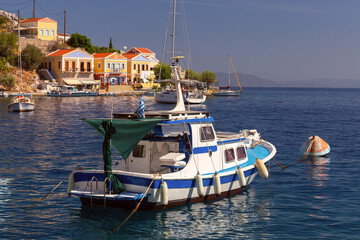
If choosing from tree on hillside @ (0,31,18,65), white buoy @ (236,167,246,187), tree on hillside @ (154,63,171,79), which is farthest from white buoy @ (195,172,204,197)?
tree on hillside @ (154,63,171,79)

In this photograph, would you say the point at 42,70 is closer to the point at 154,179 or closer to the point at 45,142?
the point at 45,142

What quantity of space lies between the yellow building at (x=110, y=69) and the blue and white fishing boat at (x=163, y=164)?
101464 mm

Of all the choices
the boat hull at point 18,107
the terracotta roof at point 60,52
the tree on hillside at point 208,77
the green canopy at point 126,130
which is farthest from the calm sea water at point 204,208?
the tree on hillside at point 208,77

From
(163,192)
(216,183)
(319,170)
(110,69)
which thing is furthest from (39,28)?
(163,192)

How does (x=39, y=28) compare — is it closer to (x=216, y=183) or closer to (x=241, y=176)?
(x=241, y=176)

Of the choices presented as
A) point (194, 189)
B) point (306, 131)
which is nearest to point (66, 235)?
point (194, 189)

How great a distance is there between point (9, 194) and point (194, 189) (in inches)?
340

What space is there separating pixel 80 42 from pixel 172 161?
117m

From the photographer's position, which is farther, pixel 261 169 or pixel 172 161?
pixel 261 169

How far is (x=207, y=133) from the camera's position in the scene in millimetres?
18906

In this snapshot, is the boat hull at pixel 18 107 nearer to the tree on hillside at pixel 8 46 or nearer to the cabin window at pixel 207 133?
the tree on hillside at pixel 8 46

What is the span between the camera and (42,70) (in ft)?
369

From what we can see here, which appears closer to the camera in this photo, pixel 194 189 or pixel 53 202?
pixel 194 189

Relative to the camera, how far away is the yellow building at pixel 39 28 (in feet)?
399
